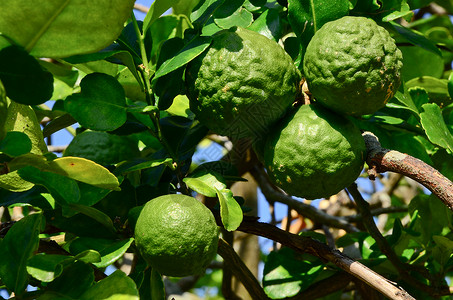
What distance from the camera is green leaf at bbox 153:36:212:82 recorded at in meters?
0.92

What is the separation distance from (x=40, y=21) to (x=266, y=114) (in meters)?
0.39

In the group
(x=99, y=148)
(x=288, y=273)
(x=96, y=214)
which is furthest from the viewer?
(x=288, y=273)

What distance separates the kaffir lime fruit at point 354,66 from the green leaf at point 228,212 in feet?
0.75

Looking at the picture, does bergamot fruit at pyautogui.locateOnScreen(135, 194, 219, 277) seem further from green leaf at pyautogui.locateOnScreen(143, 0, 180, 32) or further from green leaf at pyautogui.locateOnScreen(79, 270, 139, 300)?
green leaf at pyautogui.locateOnScreen(143, 0, 180, 32)

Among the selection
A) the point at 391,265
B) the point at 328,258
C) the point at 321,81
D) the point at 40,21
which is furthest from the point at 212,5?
the point at 391,265

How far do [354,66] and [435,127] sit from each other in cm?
30

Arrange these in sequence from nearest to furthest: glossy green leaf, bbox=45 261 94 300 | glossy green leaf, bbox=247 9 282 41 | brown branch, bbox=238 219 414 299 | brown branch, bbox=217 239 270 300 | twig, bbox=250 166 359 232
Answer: glossy green leaf, bbox=45 261 94 300 → brown branch, bbox=238 219 414 299 → glossy green leaf, bbox=247 9 282 41 → brown branch, bbox=217 239 270 300 → twig, bbox=250 166 359 232

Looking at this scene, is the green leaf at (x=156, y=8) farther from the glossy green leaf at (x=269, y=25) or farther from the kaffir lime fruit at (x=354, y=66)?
the kaffir lime fruit at (x=354, y=66)

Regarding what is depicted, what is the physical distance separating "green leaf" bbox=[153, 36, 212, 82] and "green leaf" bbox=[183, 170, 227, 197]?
19 centimetres

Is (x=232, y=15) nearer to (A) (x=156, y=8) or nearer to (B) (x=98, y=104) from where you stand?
(A) (x=156, y=8)

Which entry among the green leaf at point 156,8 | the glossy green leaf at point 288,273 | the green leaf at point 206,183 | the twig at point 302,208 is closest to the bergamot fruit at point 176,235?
the green leaf at point 206,183

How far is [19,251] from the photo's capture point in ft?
2.90

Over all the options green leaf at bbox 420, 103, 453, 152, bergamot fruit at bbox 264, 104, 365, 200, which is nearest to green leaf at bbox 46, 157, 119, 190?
bergamot fruit at bbox 264, 104, 365, 200

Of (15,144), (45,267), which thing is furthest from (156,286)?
(15,144)
